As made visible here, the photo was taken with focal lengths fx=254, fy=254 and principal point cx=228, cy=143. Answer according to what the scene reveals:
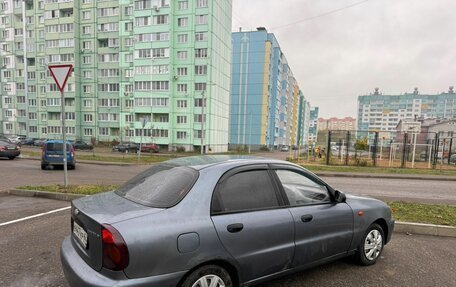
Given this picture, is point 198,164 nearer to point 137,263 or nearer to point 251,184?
point 251,184

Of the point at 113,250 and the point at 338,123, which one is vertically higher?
the point at 338,123

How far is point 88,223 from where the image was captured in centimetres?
229

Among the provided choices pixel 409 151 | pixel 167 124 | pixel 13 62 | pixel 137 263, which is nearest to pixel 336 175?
pixel 137 263

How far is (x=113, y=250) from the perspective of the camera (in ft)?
6.66

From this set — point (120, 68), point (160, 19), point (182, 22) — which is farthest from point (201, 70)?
point (120, 68)

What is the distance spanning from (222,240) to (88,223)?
4.00 ft

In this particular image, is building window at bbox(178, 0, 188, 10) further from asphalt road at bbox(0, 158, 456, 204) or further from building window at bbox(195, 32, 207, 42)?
asphalt road at bbox(0, 158, 456, 204)

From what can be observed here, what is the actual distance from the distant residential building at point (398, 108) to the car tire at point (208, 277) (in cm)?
11268

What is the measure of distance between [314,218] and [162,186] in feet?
5.81

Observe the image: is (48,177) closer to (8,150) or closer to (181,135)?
(8,150)

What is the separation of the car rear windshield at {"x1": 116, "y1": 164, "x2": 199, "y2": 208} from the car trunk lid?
0.09 m

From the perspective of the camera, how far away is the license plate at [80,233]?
2.34 m

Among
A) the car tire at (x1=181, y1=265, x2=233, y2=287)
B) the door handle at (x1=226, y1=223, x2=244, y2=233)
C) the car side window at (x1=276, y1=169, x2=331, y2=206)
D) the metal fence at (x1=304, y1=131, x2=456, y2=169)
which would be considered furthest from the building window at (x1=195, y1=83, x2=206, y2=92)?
the car tire at (x1=181, y1=265, x2=233, y2=287)

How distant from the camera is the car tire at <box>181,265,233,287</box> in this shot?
2205 millimetres
